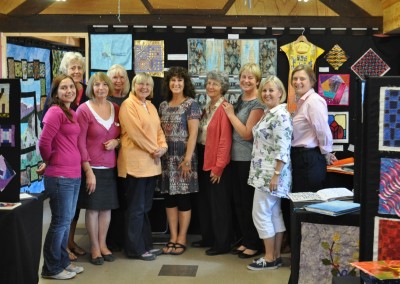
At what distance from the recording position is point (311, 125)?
13.9ft

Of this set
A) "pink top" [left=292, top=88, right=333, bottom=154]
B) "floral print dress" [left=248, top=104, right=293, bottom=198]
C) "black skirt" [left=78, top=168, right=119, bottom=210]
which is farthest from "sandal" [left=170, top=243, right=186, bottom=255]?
"pink top" [left=292, top=88, right=333, bottom=154]

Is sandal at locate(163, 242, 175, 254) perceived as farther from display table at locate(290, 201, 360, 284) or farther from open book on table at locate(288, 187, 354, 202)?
display table at locate(290, 201, 360, 284)

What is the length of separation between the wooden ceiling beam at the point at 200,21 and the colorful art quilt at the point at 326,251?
10.2 ft

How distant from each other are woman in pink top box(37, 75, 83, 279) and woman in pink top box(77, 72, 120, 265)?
241 mm

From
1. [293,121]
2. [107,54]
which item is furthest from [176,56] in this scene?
[293,121]

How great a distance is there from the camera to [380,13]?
571 centimetres

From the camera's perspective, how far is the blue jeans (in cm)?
386

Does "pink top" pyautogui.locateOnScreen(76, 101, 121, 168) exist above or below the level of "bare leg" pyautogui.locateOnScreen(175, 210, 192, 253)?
above

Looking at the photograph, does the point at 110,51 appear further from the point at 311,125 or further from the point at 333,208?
the point at 333,208

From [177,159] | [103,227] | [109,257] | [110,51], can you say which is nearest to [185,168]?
[177,159]

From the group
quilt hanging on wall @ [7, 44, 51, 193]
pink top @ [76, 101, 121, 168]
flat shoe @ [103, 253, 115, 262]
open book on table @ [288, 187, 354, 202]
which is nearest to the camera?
open book on table @ [288, 187, 354, 202]

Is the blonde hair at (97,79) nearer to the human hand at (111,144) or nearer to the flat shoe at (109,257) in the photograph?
the human hand at (111,144)

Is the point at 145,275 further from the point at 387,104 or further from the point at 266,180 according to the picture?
the point at 387,104

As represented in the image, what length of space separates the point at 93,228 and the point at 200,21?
2.46 metres
